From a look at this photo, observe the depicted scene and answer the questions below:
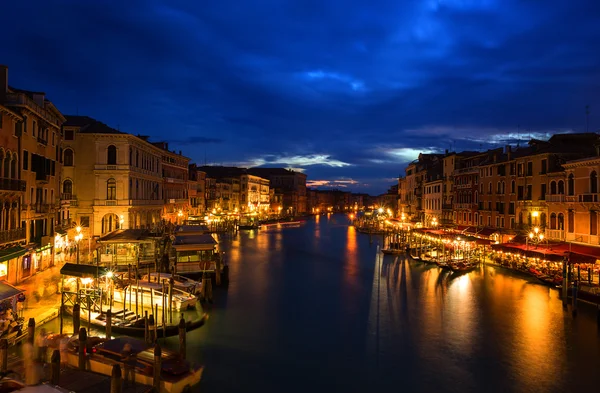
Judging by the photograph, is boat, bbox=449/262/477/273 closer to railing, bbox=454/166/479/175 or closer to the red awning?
the red awning

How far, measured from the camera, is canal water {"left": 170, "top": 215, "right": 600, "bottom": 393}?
44.3 feet

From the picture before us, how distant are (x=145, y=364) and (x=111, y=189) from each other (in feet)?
83.2

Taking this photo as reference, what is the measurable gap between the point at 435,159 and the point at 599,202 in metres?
38.6

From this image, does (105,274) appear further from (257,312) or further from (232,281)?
(232,281)

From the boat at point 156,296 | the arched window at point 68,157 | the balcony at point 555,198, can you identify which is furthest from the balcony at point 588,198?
the arched window at point 68,157

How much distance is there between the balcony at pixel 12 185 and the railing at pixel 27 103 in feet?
11.7

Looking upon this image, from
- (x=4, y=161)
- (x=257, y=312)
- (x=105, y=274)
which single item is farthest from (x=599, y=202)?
(x=4, y=161)

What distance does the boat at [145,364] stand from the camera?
11258 mm

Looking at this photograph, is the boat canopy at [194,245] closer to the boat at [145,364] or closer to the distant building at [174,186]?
the boat at [145,364]

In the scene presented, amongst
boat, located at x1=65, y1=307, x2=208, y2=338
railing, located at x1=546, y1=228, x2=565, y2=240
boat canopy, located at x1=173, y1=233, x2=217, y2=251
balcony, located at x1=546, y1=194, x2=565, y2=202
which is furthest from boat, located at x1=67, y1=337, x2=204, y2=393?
balcony, located at x1=546, y1=194, x2=565, y2=202

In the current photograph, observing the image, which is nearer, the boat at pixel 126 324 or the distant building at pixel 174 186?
the boat at pixel 126 324

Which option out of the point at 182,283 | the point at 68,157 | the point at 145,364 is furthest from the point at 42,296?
the point at 68,157

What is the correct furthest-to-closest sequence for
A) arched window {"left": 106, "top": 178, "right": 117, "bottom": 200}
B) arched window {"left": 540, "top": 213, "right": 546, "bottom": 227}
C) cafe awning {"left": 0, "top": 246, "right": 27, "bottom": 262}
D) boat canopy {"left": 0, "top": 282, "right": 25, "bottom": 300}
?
arched window {"left": 106, "top": 178, "right": 117, "bottom": 200}
arched window {"left": 540, "top": 213, "right": 546, "bottom": 227}
cafe awning {"left": 0, "top": 246, "right": 27, "bottom": 262}
boat canopy {"left": 0, "top": 282, "right": 25, "bottom": 300}

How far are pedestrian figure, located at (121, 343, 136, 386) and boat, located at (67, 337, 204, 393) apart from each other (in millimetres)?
83
